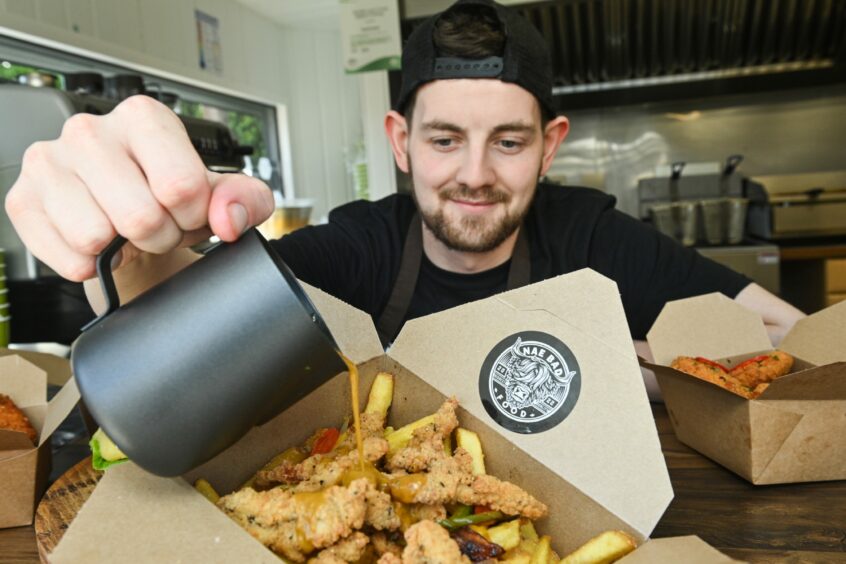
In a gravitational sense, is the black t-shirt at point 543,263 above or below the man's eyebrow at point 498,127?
below

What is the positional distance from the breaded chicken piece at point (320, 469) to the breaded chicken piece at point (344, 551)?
0.07 metres

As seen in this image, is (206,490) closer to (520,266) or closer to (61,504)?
(61,504)

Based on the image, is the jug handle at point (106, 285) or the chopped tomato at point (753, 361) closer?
the jug handle at point (106, 285)

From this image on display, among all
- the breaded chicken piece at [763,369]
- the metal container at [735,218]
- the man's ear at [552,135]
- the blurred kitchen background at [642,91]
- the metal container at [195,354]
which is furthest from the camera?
the metal container at [735,218]

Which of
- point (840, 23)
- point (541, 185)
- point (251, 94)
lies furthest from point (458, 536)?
point (251, 94)

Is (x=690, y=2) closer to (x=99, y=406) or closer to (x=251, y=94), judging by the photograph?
(x=251, y=94)

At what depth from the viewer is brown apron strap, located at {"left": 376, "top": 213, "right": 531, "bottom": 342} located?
1586mm

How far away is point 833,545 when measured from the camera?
0.65 m

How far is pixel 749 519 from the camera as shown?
72 cm

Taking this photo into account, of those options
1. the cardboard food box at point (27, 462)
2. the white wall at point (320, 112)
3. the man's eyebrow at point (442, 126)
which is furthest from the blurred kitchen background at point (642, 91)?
the cardboard food box at point (27, 462)

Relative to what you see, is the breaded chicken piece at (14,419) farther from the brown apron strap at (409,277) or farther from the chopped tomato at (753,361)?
the chopped tomato at (753,361)

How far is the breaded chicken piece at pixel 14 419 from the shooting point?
923 millimetres

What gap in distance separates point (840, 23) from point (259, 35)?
426cm

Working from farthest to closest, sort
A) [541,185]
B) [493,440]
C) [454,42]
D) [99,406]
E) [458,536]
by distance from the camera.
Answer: [541,185] < [454,42] < [493,440] < [458,536] < [99,406]
